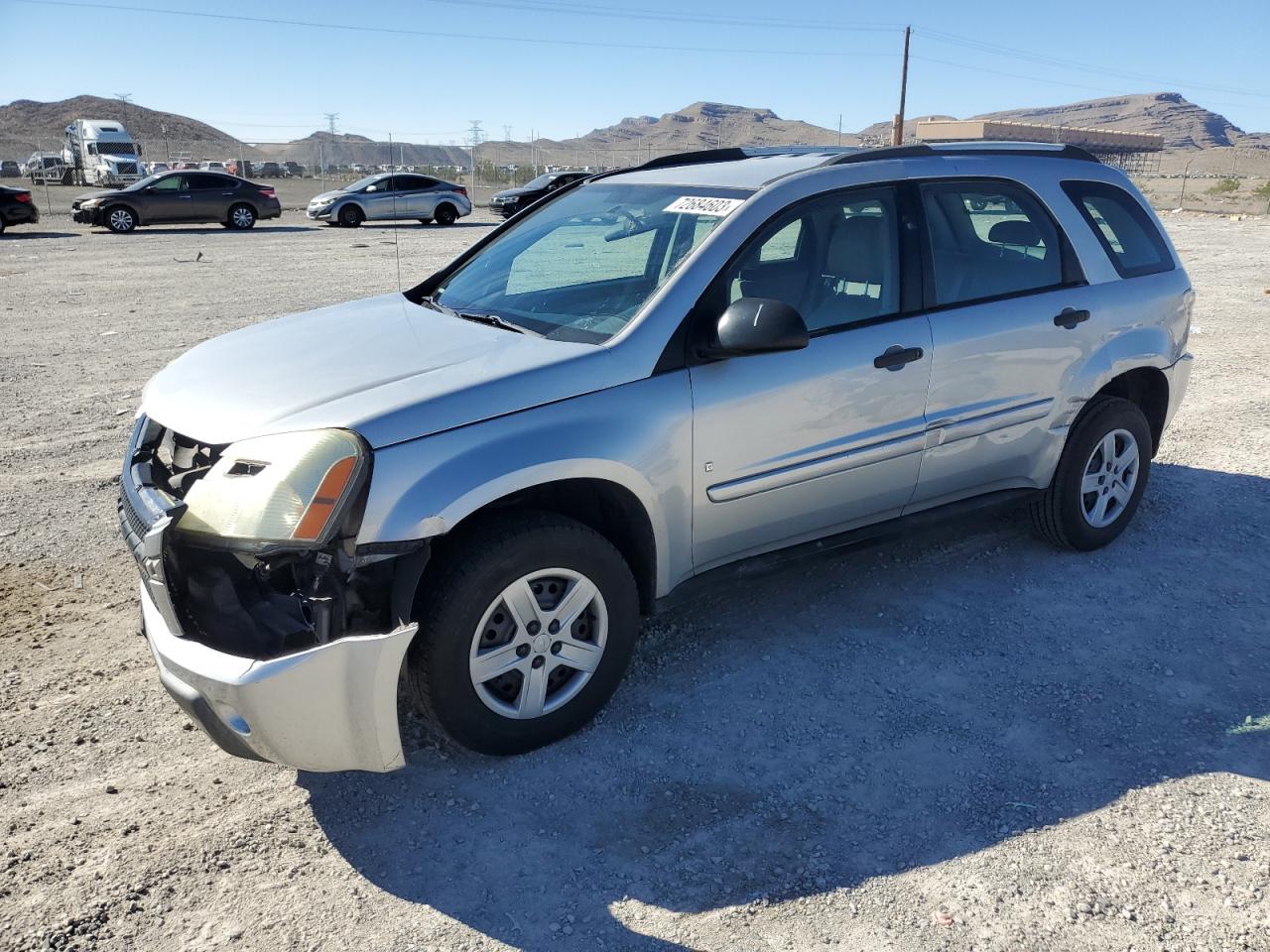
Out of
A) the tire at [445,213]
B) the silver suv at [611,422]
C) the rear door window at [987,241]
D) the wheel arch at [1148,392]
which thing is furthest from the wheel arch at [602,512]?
the tire at [445,213]

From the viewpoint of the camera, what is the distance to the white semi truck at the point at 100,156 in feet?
131

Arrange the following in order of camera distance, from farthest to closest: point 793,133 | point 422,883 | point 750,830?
point 793,133 < point 750,830 < point 422,883

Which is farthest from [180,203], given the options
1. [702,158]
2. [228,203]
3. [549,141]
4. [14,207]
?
[549,141]

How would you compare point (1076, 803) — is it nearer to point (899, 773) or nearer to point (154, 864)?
point (899, 773)

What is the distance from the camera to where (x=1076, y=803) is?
10.2ft

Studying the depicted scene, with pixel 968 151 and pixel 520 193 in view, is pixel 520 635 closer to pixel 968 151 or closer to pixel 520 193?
pixel 968 151

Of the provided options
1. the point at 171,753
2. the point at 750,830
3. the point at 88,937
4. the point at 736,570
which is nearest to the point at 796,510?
the point at 736,570

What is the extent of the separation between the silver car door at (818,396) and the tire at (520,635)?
482 millimetres

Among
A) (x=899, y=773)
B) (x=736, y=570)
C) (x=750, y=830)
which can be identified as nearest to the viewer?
(x=750, y=830)

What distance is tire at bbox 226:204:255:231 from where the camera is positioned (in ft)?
81.7

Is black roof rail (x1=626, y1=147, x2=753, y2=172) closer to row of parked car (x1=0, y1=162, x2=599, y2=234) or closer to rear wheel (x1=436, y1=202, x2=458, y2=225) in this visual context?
row of parked car (x1=0, y1=162, x2=599, y2=234)

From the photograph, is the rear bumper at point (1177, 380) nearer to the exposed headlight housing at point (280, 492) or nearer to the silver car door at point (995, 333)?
the silver car door at point (995, 333)

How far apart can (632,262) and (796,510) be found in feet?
3.84

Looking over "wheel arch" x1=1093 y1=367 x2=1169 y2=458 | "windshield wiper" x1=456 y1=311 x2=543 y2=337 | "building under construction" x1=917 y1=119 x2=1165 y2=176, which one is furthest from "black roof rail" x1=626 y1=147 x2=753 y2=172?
"building under construction" x1=917 y1=119 x2=1165 y2=176
